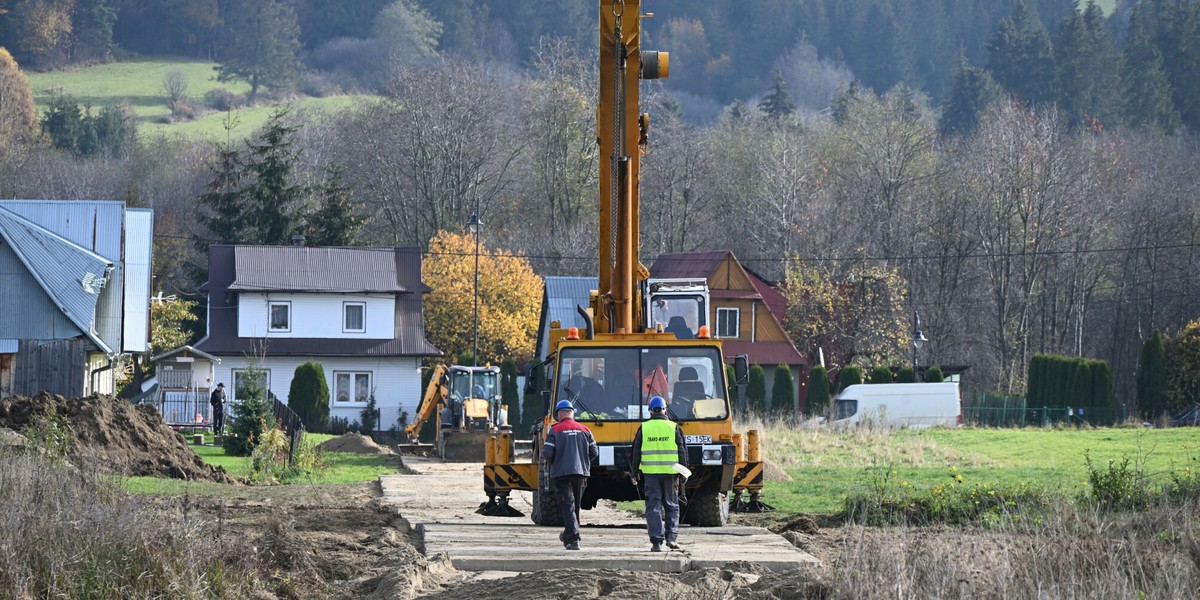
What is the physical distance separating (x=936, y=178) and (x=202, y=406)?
127 feet

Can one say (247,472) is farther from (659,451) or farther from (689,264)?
(689,264)

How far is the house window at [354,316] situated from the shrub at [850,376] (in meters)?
19.0

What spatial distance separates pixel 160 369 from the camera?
2034 inches

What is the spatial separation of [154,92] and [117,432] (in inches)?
3939

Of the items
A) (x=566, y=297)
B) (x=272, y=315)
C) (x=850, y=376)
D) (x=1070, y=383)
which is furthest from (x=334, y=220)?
(x=1070, y=383)

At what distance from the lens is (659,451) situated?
16078 millimetres

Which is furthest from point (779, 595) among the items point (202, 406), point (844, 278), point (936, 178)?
point (936, 178)

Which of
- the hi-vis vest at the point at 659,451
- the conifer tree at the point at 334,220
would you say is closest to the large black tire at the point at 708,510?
the hi-vis vest at the point at 659,451

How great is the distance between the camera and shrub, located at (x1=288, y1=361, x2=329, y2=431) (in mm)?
55250

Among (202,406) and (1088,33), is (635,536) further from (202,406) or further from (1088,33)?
(1088,33)

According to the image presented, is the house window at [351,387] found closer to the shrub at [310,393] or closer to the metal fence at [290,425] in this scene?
the shrub at [310,393]

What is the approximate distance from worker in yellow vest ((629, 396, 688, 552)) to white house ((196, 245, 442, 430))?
4342 cm

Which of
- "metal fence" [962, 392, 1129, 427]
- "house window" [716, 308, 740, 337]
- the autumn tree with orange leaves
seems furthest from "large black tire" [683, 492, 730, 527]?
the autumn tree with orange leaves

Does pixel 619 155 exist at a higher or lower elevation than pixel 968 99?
lower
